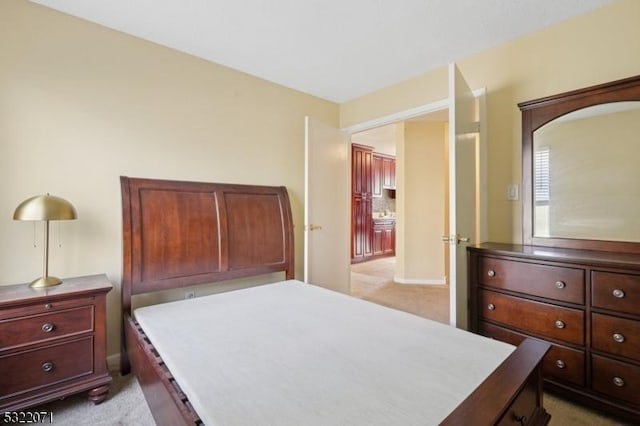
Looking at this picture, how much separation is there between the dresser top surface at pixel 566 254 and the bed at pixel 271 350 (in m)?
0.71

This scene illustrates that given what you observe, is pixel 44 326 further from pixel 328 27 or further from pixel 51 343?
pixel 328 27

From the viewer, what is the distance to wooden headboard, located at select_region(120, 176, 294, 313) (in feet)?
7.26

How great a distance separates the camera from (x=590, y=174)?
210 centimetres

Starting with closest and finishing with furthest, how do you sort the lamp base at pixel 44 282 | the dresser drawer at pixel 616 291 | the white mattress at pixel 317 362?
1. the white mattress at pixel 317 362
2. the dresser drawer at pixel 616 291
3. the lamp base at pixel 44 282

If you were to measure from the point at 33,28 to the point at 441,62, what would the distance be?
10.4 feet

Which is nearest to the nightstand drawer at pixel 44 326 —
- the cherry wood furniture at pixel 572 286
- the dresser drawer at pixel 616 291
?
the cherry wood furniture at pixel 572 286

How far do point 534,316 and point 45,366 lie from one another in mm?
2982

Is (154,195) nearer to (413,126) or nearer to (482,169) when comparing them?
(482,169)

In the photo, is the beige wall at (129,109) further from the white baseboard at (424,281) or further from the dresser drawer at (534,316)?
the white baseboard at (424,281)

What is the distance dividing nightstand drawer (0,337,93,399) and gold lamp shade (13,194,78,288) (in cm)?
40

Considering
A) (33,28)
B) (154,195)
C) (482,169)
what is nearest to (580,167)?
(482,169)

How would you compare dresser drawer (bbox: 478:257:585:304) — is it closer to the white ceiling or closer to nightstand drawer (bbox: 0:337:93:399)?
the white ceiling

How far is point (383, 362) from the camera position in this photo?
4.23ft

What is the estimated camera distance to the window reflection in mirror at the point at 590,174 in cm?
193
